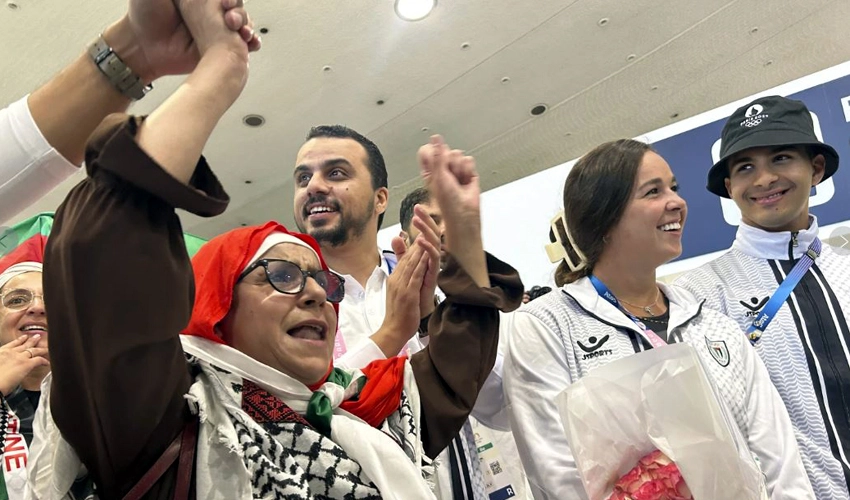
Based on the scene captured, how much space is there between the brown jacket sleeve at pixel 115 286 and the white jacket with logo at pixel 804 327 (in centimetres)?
172

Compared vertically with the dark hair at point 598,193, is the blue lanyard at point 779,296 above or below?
A: below

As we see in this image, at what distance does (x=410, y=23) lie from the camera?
382cm

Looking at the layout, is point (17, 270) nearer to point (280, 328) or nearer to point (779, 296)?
point (280, 328)

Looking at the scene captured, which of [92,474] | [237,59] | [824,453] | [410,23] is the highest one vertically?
[410,23]

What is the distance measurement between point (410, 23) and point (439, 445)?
3132 mm

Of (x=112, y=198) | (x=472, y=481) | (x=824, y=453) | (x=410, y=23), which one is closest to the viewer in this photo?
(x=112, y=198)

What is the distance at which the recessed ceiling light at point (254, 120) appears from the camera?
15.5 ft

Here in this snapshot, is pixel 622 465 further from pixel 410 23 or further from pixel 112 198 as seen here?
pixel 410 23

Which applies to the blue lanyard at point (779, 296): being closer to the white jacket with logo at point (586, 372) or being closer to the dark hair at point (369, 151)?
the white jacket with logo at point (586, 372)

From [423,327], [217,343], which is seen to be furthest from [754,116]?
[217,343]

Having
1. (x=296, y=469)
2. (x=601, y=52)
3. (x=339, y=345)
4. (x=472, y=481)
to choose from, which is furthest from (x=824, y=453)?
(x=601, y=52)

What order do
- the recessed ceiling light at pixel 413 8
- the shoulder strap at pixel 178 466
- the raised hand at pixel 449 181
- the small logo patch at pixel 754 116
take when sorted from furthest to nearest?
the recessed ceiling light at pixel 413 8 → the small logo patch at pixel 754 116 → the raised hand at pixel 449 181 → the shoulder strap at pixel 178 466

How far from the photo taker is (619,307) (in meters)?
1.60

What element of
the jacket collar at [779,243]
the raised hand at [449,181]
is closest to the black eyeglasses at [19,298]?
the raised hand at [449,181]
